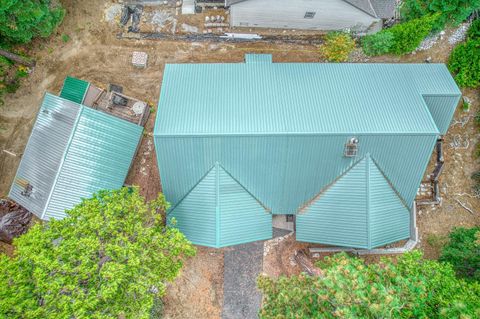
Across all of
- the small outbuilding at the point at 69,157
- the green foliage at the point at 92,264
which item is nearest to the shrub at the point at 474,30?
the green foliage at the point at 92,264

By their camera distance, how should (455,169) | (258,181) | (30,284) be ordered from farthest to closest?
(455,169), (258,181), (30,284)

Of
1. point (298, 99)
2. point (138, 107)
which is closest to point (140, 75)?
point (138, 107)

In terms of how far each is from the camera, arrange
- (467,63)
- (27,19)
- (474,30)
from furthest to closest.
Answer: (474,30) < (467,63) < (27,19)

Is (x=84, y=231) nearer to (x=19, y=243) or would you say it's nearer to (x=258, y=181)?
(x=19, y=243)

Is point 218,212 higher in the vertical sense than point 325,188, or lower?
lower

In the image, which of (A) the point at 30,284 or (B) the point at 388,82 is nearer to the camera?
(A) the point at 30,284

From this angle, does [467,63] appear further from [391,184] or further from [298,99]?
[298,99]

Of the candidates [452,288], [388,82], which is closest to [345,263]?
[452,288]
